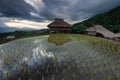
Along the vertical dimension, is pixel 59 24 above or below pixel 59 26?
above

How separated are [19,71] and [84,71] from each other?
3.41 m

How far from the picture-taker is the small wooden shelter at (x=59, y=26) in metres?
38.6

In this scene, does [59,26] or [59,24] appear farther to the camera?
[59,24]

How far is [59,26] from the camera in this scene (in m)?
38.5

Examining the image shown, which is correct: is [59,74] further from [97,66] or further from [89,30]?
[89,30]

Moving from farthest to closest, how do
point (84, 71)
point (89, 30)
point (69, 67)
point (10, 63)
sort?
point (89, 30) → point (10, 63) → point (69, 67) → point (84, 71)

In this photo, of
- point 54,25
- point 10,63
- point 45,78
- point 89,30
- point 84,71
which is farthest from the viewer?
point 89,30

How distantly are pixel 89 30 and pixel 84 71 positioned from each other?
33.9 metres

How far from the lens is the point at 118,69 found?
948 cm

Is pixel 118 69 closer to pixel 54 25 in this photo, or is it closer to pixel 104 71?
pixel 104 71

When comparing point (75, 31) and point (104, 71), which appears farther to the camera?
point (75, 31)

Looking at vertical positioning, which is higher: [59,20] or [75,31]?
[59,20]

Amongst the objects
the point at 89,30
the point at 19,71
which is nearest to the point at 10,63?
the point at 19,71

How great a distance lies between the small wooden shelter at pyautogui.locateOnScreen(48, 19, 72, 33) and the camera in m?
38.6
